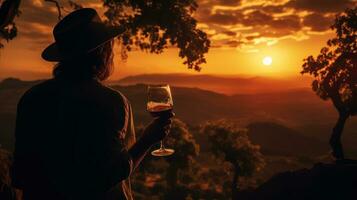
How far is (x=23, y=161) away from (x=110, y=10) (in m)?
13.3

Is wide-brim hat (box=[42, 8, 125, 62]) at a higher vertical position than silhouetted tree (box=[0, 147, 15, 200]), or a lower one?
higher

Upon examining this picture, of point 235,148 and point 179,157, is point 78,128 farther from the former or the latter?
point 179,157

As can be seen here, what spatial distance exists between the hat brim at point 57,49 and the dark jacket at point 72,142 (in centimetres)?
20

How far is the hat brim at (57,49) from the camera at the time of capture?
2.96m

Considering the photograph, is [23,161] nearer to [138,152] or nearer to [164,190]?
[138,152]

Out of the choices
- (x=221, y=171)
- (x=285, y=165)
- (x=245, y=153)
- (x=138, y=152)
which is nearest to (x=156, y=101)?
(x=138, y=152)

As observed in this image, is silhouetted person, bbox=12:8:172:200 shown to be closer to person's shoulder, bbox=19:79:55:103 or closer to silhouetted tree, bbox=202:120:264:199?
person's shoulder, bbox=19:79:55:103

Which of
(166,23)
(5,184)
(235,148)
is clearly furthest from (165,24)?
(235,148)

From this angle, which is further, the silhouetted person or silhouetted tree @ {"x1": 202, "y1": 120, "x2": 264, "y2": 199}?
silhouetted tree @ {"x1": 202, "y1": 120, "x2": 264, "y2": 199}

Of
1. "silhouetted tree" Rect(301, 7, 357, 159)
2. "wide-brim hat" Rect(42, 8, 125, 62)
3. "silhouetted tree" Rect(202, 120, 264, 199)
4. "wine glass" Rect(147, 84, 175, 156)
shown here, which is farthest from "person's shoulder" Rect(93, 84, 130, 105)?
"silhouetted tree" Rect(202, 120, 264, 199)

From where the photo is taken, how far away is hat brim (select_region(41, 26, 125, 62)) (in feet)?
9.71

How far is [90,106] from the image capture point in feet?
9.05

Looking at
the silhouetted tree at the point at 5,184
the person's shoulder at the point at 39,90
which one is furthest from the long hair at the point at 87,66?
the silhouetted tree at the point at 5,184

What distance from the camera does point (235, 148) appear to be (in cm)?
4997
